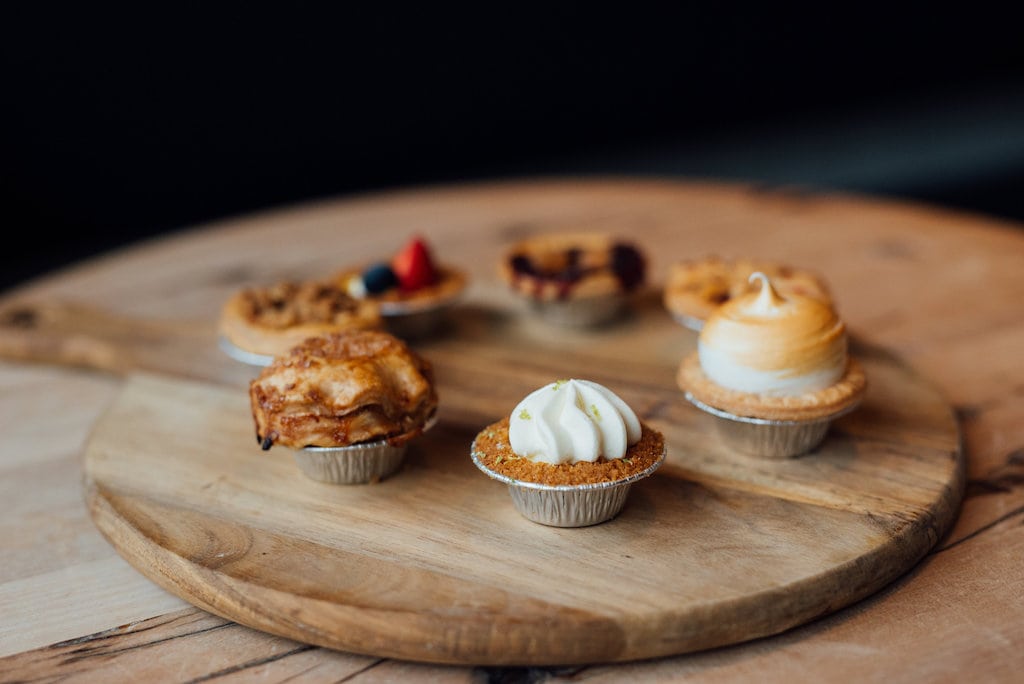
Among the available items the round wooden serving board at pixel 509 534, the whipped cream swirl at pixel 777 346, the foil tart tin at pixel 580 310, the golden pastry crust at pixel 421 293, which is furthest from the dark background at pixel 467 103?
the whipped cream swirl at pixel 777 346

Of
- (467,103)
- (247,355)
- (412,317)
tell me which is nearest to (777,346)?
(412,317)

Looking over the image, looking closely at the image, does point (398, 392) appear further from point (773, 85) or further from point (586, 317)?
point (773, 85)

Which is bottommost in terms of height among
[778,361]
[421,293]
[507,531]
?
[507,531]

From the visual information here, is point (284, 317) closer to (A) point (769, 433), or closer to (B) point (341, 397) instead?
(B) point (341, 397)

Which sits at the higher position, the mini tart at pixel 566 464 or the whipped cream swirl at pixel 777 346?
the whipped cream swirl at pixel 777 346

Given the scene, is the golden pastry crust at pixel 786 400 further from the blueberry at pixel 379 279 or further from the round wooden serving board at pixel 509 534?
the blueberry at pixel 379 279

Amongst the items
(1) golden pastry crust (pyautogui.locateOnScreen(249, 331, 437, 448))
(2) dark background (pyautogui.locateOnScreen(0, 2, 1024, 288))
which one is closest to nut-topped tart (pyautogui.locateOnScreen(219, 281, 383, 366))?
(1) golden pastry crust (pyautogui.locateOnScreen(249, 331, 437, 448))
